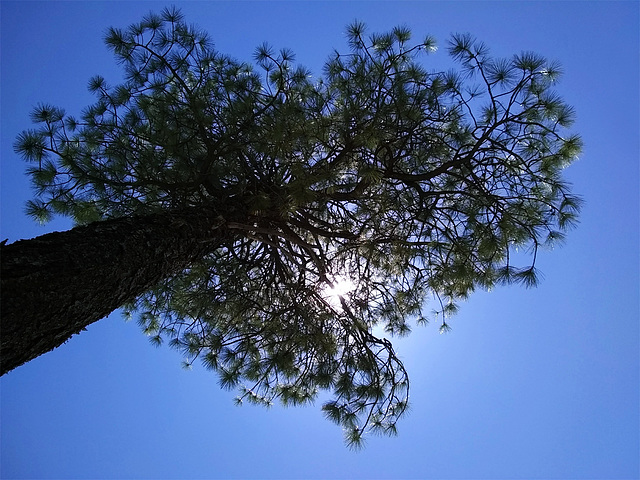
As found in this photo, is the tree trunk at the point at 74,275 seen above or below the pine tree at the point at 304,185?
below

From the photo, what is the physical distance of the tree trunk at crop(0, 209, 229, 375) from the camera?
1.88 metres

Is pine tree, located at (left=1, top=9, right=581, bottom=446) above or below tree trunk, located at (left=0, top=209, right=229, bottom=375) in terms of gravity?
above

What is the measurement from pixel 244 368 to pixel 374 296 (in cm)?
158

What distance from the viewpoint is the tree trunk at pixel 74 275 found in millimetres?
1878

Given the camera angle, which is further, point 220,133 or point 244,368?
point 244,368

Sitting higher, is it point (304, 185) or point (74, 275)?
point (304, 185)

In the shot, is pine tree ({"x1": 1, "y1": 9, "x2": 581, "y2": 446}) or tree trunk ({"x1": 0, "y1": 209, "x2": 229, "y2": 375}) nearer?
tree trunk ({"x1": 0, "y1": 209, "x2": 229, "y2": 375})

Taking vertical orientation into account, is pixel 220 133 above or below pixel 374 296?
below

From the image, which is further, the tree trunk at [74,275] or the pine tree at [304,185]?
the pine tree at [304,185]

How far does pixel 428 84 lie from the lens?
13.0ft

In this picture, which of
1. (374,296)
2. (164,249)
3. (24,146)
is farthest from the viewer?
(374,296)

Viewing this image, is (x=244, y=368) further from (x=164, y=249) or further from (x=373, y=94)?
(x=373, y=94)

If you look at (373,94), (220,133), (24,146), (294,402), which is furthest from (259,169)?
(294,402)

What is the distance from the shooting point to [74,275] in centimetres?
215
